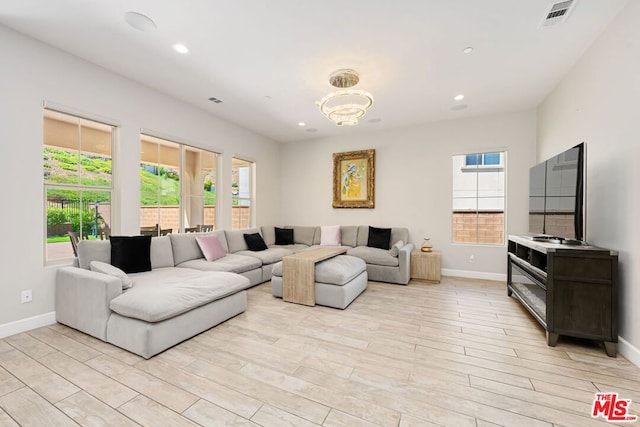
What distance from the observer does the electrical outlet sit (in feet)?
8.93

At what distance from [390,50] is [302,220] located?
4393 millimetres

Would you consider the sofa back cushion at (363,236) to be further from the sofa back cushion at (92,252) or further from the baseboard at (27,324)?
the baseboard at (27,324)

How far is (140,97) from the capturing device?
12.4 feet

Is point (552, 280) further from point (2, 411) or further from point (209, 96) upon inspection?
point (209, 96)

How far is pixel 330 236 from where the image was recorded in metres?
5.78

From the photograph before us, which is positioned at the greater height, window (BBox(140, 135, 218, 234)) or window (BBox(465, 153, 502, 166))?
window (BBox(465, 153, 502, 166))

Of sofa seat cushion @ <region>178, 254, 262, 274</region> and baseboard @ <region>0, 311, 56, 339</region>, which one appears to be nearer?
baseboard @ <region>0, 311, 56, 339</region>

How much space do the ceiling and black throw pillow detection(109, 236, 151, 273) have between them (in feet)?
6.96

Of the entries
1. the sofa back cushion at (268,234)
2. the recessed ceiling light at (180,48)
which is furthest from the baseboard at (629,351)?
the sofa back cushion at (268,234)

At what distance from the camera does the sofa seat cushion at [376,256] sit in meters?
4.60

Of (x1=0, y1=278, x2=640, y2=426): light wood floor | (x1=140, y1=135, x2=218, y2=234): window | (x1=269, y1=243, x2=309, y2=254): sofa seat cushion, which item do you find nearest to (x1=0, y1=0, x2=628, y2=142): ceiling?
(x1=140, y1=135, x2=218, y2=234): window

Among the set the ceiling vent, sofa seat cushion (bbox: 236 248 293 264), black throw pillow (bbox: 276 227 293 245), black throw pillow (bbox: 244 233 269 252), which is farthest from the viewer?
black throw pillow (bbox: 276 227 293 245)

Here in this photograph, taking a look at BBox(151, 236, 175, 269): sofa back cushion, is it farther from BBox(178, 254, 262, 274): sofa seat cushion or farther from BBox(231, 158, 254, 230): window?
BBox(231, 158, 254, 230): window

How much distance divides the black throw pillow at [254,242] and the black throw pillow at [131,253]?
191cm
